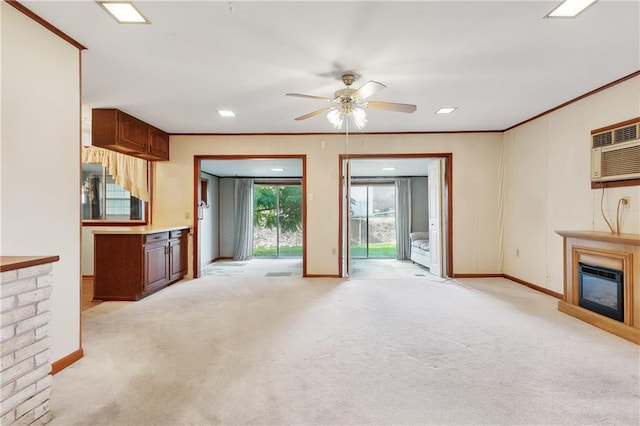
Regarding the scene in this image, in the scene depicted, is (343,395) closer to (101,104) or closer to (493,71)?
(493,71)

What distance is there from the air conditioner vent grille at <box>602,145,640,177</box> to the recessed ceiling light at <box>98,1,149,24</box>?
14.4ft

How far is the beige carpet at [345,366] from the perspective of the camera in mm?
1854

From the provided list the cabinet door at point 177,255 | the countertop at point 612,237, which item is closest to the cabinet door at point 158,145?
the cabinet door at point 177,255

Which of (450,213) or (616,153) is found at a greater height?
(616,153)

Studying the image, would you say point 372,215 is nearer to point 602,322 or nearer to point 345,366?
point 602,322

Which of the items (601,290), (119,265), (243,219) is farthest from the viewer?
(243,219)

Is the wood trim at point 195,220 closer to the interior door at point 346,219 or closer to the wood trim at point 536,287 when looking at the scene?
the interior door at point 346,219

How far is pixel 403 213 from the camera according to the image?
9031 mm

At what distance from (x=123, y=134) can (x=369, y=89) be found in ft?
11.7

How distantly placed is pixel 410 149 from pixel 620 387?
4.21 meters

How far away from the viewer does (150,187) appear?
5.70m

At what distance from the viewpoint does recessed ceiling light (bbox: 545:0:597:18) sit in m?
2.12

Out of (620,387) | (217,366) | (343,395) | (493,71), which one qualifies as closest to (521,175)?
(493,71)

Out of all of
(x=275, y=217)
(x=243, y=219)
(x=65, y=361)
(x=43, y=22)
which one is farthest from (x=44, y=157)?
(x=275, y=217)
